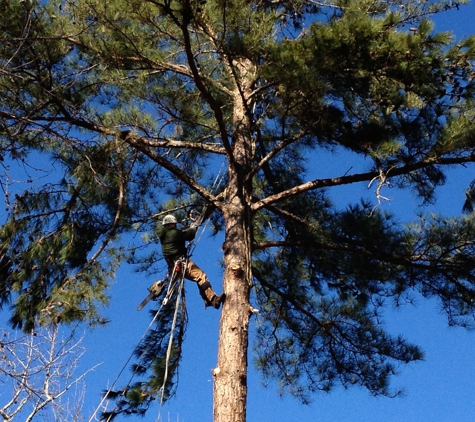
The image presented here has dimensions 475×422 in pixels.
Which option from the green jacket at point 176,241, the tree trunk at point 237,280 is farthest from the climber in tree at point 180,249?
the tree trunk at point 237,280

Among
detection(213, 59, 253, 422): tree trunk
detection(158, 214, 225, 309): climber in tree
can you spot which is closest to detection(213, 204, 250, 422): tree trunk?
detection(213, 59, 253, 422): tree trunk

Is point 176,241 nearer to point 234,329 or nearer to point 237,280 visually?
point 237,280

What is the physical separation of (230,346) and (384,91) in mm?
2302

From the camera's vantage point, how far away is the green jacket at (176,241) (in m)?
6.37

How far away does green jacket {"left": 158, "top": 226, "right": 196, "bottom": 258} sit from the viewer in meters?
6.37

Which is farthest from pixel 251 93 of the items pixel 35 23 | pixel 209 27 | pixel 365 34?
pixel 35 23

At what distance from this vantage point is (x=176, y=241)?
6406 millimetres

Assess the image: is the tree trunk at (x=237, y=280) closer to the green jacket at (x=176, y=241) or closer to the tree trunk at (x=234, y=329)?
the tree trunk at (x=234, y=329)

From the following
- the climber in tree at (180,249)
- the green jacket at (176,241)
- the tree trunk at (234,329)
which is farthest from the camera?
the green jacket at (176,241)

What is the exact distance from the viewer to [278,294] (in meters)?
7.30

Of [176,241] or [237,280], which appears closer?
[237,280]

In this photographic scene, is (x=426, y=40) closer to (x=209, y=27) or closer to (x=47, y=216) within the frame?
(x=209, y=27)

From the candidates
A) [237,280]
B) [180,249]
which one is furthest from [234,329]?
[180,249]

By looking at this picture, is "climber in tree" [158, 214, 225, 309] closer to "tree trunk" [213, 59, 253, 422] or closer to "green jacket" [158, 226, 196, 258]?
"green jacket" [158, 226, 196, 258]
